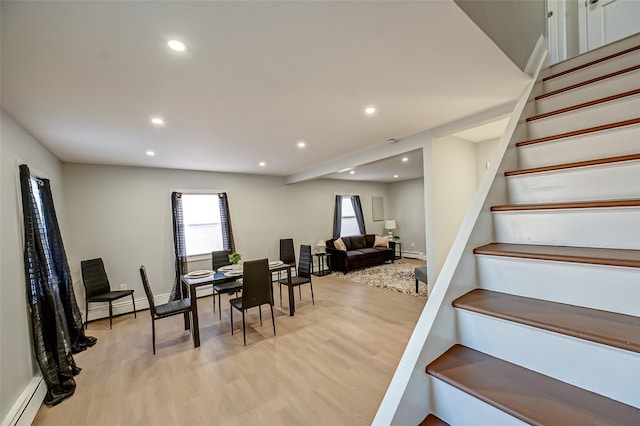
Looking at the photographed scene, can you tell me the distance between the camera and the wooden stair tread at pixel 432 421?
1.01m

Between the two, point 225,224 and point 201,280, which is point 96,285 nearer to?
point 201,280

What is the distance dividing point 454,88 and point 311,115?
4.25ft

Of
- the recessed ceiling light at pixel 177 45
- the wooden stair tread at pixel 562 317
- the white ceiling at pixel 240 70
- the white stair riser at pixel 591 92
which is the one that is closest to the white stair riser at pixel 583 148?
the white stair riser at pixel 591 92

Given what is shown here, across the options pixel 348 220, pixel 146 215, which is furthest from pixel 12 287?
pixel 348 220

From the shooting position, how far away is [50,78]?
5.74 feet

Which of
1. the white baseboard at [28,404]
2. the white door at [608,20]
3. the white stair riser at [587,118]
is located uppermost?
the white door at [608,20]

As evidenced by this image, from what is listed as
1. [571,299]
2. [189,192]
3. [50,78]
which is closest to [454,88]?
[571,299]

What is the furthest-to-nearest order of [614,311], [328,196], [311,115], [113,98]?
[328,196]
[311,115]
[113,98]
[614,311]

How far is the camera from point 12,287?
2.04 meters

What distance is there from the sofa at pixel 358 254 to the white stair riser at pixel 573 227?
16.9ft

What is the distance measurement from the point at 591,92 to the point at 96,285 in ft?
19.7

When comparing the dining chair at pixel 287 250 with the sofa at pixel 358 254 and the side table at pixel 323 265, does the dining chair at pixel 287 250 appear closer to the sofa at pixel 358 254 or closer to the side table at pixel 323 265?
the side table at pixel 323 265

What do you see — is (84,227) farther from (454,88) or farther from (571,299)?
(571,299)

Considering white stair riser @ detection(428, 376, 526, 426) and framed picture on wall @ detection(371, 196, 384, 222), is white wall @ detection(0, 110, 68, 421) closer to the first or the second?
white stair riser @ detection(428, 376, 526, 426)
